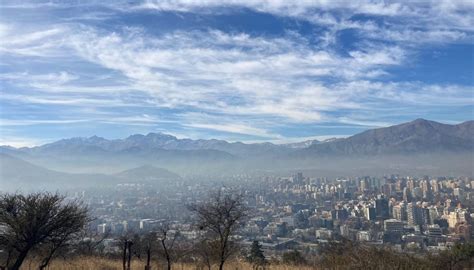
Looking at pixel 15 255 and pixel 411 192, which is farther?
pixel 411 192

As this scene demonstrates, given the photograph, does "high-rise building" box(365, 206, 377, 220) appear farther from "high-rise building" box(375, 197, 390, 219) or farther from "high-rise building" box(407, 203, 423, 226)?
"high-rise building" box(407, 203, 423, 226)

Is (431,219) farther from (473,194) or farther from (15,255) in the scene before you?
(15,255)

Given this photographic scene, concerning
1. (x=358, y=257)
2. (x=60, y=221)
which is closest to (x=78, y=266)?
(x=60, y=221)

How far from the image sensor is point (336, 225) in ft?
152

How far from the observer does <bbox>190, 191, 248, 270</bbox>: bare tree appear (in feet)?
46.3

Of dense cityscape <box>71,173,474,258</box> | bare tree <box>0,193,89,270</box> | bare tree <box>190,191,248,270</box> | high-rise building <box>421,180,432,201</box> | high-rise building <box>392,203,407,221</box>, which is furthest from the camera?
high-rise building <box>421,180,432,201</box>

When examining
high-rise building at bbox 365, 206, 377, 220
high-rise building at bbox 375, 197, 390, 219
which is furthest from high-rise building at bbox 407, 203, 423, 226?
high-rise building at bbox 365, 206, 377, 220

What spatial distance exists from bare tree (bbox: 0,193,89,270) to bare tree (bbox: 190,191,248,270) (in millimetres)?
4147

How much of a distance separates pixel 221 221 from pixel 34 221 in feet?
18.6

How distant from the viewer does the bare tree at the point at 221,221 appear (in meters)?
14.1

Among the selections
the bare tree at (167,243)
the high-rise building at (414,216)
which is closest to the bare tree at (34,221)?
the bare tree at (167,243)

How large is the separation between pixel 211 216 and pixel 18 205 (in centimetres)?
576

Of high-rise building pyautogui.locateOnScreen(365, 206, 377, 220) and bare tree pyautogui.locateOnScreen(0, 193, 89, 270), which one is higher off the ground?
bare tree pyautogui.locateOnScreen(0, 193, 89, 270)

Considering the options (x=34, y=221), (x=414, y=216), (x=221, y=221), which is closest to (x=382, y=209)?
(x=414, y=216)
